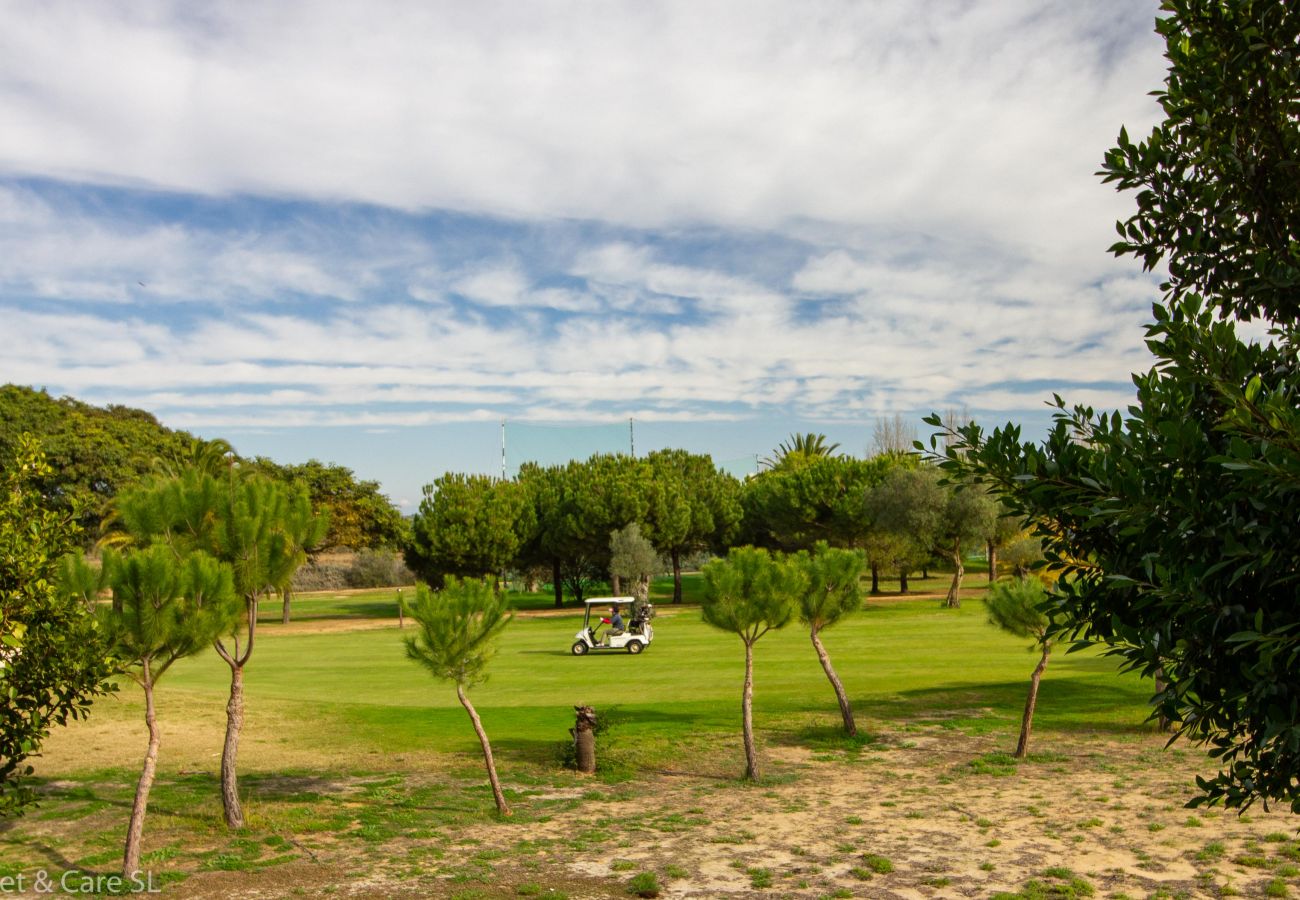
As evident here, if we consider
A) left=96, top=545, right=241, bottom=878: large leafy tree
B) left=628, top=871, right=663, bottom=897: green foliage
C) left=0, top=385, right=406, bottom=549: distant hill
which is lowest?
left=628, top=871, right=663, bottom=897: green foliage

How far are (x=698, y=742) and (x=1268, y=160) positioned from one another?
18.9 m

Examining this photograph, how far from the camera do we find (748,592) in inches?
766

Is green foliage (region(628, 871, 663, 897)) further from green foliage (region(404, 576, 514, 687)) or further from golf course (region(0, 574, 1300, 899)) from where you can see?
green foliage (region(404, 576, 514, 687))

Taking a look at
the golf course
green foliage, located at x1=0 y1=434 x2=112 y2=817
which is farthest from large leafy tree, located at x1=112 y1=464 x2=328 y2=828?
green foliage, located at x1=0 y1=434 x2=112 y2=817

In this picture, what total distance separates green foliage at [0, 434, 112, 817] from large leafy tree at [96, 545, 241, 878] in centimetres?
375

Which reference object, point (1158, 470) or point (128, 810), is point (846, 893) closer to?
point (1158, 470)

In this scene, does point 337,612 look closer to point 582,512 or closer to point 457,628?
point 582,512

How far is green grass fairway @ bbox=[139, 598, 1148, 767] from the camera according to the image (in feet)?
78.1

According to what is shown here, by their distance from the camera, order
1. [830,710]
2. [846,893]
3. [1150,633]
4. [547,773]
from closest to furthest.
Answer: [1150,633], [846,893], [547,773], [830,710]

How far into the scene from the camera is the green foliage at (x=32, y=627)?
301 inches

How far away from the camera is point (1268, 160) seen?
5520mm

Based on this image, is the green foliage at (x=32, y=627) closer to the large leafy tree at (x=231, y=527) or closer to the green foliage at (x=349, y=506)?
the large leafy tree at (x=231, y=527)

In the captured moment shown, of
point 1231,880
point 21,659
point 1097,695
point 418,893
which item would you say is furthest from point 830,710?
point 21,659

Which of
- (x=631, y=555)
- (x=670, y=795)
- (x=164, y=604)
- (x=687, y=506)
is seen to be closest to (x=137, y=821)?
(x=164, y=604)
